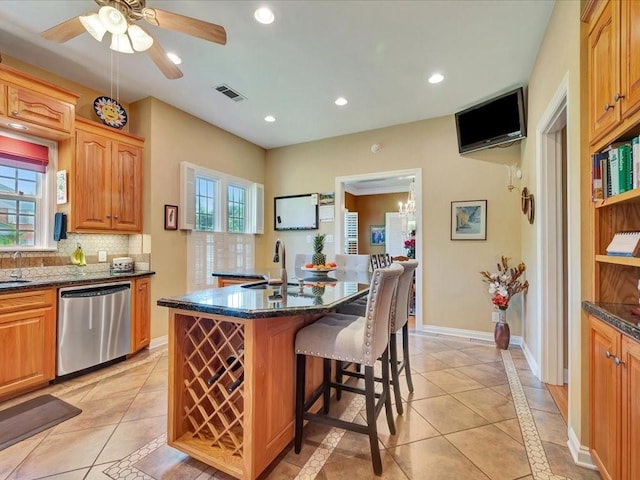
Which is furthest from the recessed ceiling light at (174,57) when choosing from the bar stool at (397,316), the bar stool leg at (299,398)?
the bar stool leg at (299,398)

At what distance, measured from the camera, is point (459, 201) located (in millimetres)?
4023

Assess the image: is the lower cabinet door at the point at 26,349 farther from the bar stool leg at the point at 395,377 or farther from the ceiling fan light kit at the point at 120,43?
the bar stool leg at the point at 395,377

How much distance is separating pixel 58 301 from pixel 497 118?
483 centimetres

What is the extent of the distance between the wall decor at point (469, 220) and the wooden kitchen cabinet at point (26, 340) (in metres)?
4.43

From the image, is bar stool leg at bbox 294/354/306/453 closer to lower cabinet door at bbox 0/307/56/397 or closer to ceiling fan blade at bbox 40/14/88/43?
lower cabinet door at bbox 0/307/56/397

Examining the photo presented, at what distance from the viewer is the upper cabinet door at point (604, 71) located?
1.41 metres

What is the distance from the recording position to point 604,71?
151cm

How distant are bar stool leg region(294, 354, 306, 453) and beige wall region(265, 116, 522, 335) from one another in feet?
9.49

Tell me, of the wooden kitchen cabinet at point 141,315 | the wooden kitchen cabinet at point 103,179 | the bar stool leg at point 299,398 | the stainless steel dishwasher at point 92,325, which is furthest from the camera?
the wooden kitchen cabinet at point 141,315

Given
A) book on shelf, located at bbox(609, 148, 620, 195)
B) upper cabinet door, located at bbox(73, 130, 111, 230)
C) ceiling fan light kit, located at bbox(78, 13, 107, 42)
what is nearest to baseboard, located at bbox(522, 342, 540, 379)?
book on shelf, located at bbox(609, 148, 620, 195)

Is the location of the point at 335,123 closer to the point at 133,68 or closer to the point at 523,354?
the point at 133,68

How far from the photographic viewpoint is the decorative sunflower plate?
3277mm

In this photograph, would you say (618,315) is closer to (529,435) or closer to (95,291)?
(529,435)

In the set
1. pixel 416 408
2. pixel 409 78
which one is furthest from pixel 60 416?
pixel 409 78
